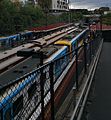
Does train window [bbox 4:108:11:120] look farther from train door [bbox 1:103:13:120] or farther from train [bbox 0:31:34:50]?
train [bbox 0:31:34:50]

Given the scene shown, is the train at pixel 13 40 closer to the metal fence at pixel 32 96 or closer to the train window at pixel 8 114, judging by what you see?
the train window at pixel 8 114

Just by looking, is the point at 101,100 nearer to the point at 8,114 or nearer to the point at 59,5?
the point at 8,114

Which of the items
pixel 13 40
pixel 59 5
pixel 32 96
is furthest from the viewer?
Result: pixel 59 5

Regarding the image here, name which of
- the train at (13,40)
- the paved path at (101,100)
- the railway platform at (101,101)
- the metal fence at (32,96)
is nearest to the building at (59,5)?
the train at (13,40)

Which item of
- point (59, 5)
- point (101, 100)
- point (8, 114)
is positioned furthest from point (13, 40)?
point (59, 5)

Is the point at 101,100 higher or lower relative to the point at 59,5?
lower

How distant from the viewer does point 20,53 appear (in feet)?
41.5

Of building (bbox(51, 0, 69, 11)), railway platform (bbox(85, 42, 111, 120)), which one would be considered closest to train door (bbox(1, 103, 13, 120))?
railway platform (bbox(85, 42, 111, 120))

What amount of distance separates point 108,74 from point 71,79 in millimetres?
4283

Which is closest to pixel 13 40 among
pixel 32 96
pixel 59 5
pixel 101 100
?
pixel 101 100

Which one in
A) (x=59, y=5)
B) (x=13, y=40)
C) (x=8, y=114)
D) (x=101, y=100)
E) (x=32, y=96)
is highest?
(x=59, y=5)

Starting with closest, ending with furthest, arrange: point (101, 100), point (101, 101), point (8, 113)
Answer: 1. point (8, 113)
2. point (101, 101)
3. point (101, 100)

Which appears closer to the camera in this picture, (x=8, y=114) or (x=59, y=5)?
(x=8, y=114)

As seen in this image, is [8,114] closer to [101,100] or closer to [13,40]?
[101,100]
